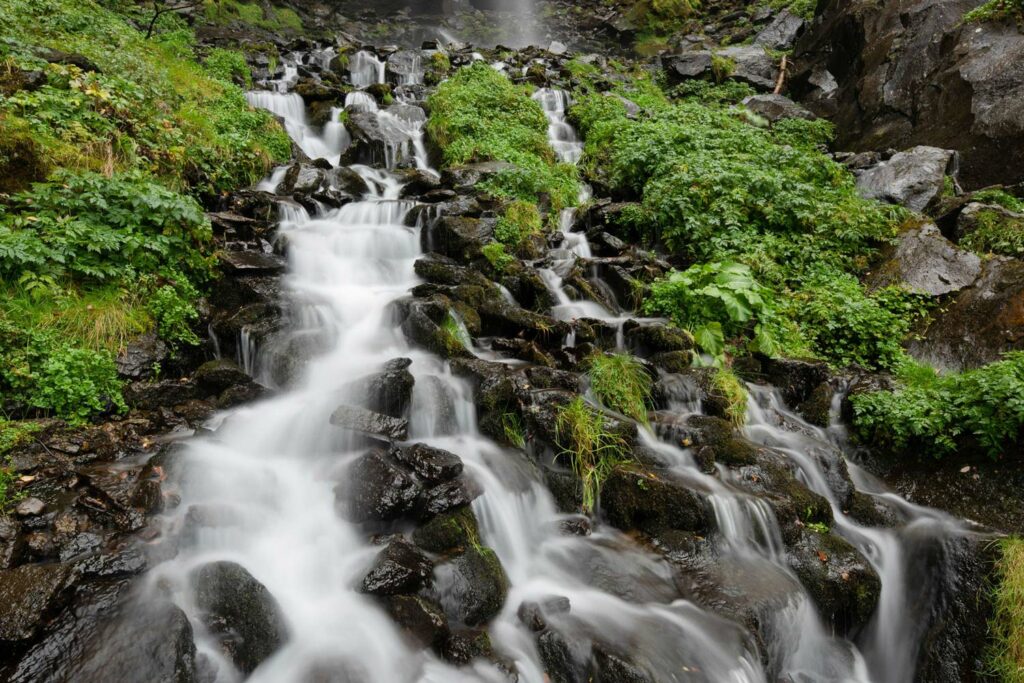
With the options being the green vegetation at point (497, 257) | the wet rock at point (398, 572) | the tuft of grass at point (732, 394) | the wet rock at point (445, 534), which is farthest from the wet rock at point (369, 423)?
the green vegetation at point (497, 257)

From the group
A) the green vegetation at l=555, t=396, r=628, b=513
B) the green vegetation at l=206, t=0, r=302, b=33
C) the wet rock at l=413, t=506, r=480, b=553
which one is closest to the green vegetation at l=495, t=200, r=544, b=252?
the green vegetation at l=555, t=396, r=628, b=513

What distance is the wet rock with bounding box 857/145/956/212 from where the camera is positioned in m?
10.0

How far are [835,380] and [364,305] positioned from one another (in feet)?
21.9

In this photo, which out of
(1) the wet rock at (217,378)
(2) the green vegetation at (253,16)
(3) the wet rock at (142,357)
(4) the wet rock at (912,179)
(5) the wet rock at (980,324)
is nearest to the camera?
(3) the wet rock at (142,357)

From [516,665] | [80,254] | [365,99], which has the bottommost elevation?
[516,665]

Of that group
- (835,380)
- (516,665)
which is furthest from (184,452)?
(835,380)

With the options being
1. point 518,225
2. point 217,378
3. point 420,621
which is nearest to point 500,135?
point 518,225

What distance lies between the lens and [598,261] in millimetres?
9578

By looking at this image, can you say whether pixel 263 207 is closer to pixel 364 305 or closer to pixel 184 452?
pixel 364 305

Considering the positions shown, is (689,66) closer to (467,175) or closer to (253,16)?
(467,175)

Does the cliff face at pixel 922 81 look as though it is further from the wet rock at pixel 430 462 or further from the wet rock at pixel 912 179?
the wet rock at pixel 430 462

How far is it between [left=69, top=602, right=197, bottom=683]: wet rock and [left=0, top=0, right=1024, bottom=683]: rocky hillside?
19 millimetres

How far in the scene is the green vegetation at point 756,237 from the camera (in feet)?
25.2

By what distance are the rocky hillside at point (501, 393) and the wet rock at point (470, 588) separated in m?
0.03
